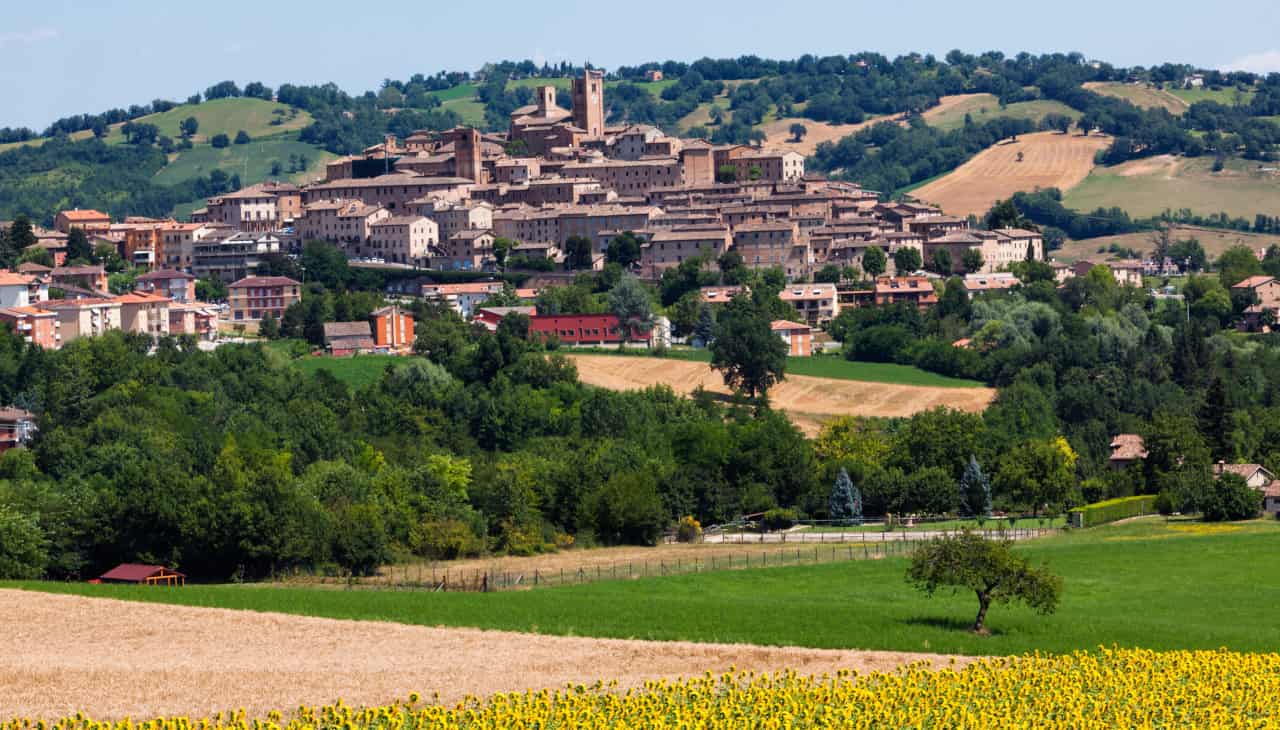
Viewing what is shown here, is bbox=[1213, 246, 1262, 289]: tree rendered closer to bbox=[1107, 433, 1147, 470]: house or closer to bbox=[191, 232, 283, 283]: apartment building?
bbox=[1107, 433, 1147, 470]: house

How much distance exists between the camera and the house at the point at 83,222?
13138 centimetres

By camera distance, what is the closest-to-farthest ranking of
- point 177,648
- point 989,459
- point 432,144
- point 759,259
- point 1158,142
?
point 177,648 → point 989,459 → point 759,259 → point 432,144 → point 1158,142

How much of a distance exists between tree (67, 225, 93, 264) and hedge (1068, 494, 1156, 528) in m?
75.3

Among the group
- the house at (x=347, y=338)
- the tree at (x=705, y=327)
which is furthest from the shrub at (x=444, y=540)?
the tree at (x=705, y=327)

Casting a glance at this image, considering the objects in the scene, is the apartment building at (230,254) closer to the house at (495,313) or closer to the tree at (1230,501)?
Answer: the house at (495,313)

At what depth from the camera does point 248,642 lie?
35.2m

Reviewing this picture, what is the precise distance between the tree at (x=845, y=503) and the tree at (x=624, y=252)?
5302 centimetres

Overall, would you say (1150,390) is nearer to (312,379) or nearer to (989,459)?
(989,459)

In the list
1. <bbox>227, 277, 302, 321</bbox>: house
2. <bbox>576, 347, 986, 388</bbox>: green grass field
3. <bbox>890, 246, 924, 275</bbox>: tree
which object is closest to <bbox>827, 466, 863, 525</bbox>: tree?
<bbox>576, 347, 986, 388</bbox>: green grass field

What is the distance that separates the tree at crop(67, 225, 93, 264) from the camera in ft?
396

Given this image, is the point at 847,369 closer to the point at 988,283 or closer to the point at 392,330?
the point at 988,283

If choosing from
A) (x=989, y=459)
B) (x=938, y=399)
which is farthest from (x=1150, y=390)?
(x=989, y=459)

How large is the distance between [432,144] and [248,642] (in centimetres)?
11629

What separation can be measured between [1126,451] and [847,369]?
79.1 ft
